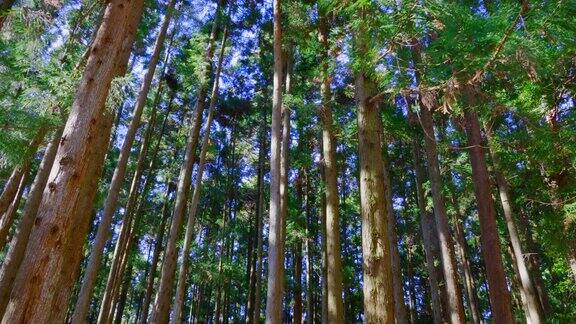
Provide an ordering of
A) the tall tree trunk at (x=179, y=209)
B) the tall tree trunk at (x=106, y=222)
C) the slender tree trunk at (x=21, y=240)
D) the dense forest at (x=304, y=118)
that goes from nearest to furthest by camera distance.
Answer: the dense forest at (x=304, y=118), the slender tree trunk at (x=21, y=240), the tall tree trunk at (x=106, y=222), the tall tree trunk at (x=179, y=209)

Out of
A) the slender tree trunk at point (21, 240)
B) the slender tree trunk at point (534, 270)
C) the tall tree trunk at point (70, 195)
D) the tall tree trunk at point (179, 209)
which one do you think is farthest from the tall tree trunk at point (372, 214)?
the slender tree trunk at point (534, 270)

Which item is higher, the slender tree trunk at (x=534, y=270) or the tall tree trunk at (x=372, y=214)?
the slender tree trunk at (x=534, y=270)

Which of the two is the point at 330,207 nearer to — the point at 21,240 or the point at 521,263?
the point at 21,240

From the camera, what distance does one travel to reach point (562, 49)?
495 centimetres

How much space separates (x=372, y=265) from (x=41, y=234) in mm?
3738

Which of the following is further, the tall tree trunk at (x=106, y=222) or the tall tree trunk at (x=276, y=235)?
the tall tree trunk at (x=106, y=222)

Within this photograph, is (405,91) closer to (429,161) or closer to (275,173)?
(275,173)

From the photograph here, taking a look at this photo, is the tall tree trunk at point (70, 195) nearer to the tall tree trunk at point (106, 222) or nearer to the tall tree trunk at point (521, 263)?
the tall tree trunk at point (106, 222)

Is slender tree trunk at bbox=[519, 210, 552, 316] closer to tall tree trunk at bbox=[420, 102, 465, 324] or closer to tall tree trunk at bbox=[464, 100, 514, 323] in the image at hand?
tall tree trunk at bbox=[420, 102, 465, 324]

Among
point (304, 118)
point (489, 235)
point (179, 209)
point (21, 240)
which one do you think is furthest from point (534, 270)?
point (21, 240)

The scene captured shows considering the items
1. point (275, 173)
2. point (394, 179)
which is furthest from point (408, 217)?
point (275, 173)

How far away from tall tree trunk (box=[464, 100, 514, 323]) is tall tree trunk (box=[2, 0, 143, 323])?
18.6 feet

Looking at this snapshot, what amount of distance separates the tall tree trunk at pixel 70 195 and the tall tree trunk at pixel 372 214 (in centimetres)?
333

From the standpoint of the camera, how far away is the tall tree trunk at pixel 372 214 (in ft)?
16.0
